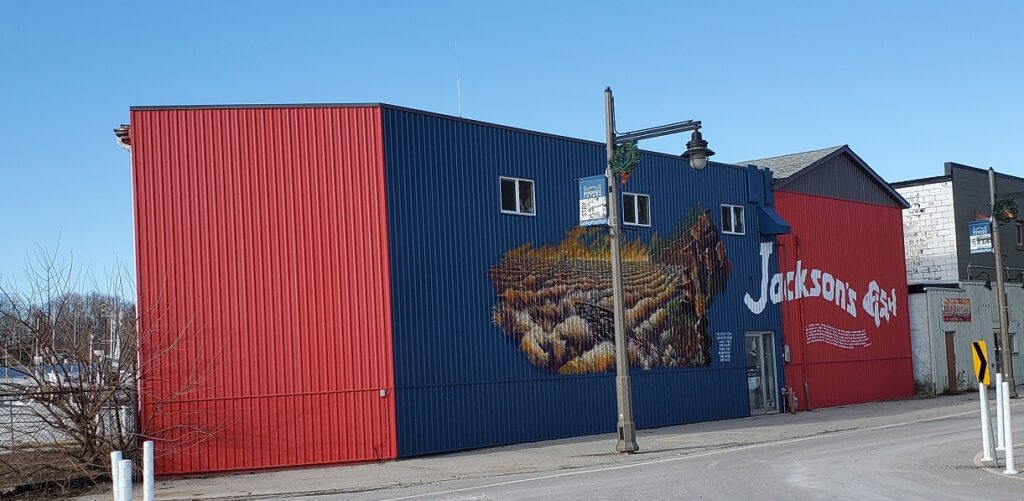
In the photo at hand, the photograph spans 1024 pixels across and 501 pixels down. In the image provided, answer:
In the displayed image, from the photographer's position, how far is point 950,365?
3803 cm

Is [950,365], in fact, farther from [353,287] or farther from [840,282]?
[353,287]

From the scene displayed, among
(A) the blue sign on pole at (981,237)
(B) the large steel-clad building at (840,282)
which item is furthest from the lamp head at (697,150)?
(A) the blue sign on pole at (981,237)

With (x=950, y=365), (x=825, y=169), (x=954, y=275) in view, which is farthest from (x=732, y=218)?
(x=954, y=275)

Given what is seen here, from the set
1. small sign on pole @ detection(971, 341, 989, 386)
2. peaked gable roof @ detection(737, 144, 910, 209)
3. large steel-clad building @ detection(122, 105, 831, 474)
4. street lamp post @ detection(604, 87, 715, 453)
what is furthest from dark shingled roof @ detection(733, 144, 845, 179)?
small sign on pole @ detection(971, 341, 989, 386)

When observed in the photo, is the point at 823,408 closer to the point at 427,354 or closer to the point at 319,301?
the point at 427,354

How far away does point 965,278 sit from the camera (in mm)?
42844

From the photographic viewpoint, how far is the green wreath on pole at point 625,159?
19531 millimetres

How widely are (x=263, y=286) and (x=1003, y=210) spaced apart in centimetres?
2280

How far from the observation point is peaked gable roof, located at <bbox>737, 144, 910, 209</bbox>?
108ft

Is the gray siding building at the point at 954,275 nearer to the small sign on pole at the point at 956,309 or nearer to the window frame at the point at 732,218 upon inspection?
the small sign on pole at the point at 956,309

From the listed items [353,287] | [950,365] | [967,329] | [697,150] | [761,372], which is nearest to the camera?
[697,150]

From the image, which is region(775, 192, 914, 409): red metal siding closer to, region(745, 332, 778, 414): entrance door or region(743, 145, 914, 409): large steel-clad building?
region(743, 145, 914, 409): large steel-clad building

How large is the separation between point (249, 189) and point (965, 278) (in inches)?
1236

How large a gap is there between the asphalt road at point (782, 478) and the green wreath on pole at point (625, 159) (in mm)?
4995
